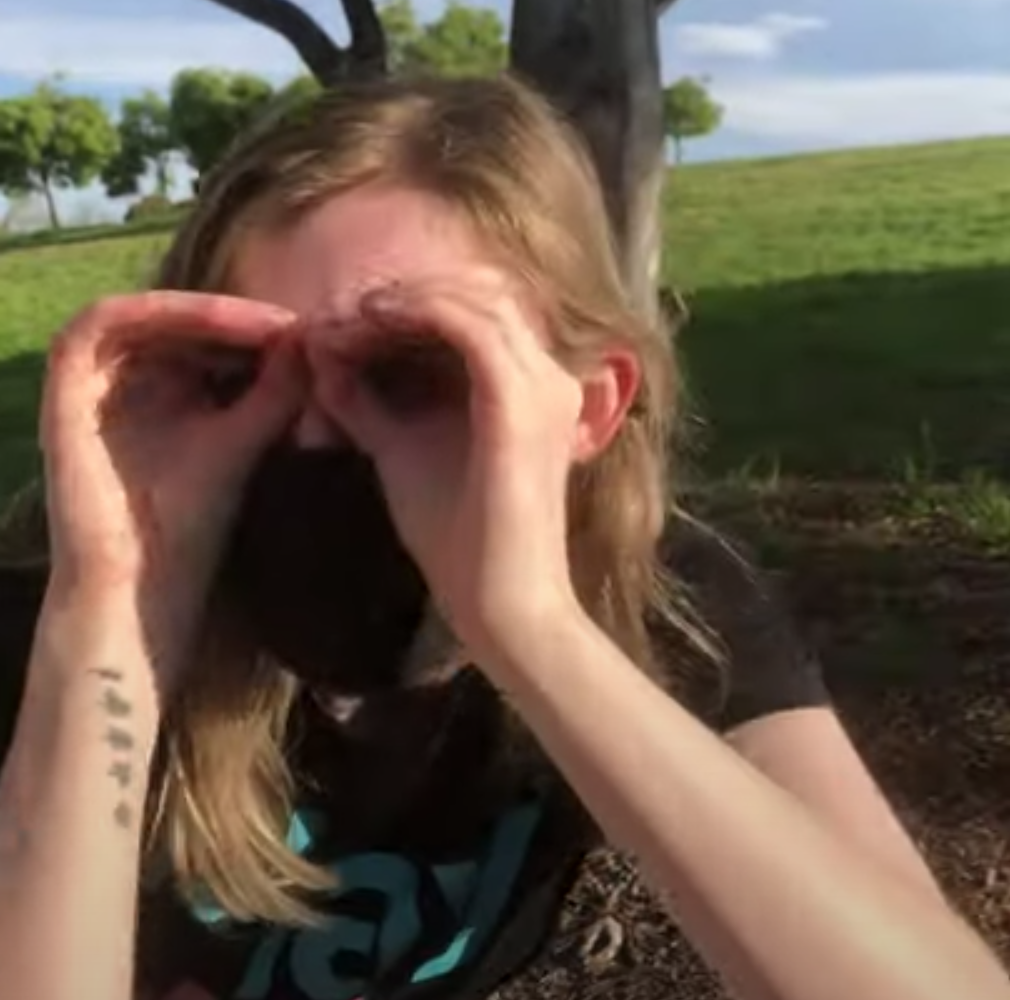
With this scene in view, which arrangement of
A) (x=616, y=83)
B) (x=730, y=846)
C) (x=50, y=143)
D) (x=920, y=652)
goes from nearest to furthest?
(x=730, y=846) → (x=920, y=652) → (x=616, y=83) → (x=50, y=143)

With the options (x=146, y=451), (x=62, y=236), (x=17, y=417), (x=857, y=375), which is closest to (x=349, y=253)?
(x=146, y=451)

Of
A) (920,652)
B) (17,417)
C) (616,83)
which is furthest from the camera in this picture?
(17,417)

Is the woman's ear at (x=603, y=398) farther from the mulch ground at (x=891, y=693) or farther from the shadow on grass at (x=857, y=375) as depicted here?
the shadow on grass at (x=857, y=375)

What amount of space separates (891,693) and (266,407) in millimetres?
2950

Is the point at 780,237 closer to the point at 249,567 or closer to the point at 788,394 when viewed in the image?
the point at 788,394

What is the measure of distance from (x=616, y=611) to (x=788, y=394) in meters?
6.49

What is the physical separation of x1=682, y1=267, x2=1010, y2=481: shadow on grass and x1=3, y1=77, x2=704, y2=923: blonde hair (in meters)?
4.35

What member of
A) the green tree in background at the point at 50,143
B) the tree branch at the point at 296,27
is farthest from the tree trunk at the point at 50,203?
the tree branch at the point at 296,27

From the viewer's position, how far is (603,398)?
5.80 ft

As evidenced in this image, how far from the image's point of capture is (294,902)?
186cm

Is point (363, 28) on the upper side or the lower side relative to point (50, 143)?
upper

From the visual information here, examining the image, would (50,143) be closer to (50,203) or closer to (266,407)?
(50,203)

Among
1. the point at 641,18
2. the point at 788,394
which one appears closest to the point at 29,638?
the point at 641,18

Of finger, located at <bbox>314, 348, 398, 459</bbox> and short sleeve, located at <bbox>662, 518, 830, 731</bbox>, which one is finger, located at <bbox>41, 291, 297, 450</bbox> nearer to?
finger, located at <bbox>314, 348, 398, 459</bbox>
